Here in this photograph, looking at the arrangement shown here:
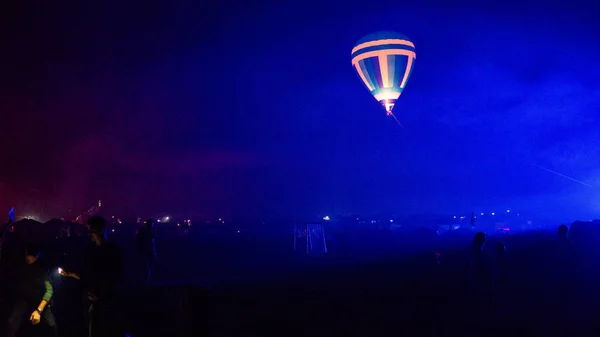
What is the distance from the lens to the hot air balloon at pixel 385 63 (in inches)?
1100

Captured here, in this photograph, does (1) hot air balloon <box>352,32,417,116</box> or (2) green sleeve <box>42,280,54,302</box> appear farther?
(1) hot air balloon <box>352,32,417,116</box>

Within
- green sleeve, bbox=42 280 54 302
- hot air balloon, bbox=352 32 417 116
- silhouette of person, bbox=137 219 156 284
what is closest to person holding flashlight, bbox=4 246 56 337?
green sleeve, bbox=42 280 54 302

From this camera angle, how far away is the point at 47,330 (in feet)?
33.0

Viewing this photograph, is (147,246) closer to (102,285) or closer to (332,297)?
(332,297)

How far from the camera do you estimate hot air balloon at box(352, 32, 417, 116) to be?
27.9 meters

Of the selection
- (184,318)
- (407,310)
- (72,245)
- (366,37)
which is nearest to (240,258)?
(72,245)

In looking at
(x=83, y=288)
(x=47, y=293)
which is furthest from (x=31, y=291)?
(x=83, y=288)

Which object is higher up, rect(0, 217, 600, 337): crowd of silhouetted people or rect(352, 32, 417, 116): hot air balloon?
rect(352, 32, 417, 116): hot air balloon

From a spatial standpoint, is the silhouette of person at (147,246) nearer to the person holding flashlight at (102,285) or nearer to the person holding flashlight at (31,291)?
the person holding flashlight at (31,291)

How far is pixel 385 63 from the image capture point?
2802 centimetres

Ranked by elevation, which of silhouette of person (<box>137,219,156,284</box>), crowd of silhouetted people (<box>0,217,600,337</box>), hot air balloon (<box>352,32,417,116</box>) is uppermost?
hot air balloon (<box>352,32,417,116</box>)

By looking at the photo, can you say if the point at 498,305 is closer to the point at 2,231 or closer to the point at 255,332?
the point at 255,332

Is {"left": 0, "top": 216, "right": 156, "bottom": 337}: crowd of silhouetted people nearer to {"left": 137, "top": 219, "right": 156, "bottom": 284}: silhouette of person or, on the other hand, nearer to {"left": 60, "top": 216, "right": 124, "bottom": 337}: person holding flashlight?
{"left": 60, "top": 216, "right": 124, "bottom": 337}: person holding flashlight

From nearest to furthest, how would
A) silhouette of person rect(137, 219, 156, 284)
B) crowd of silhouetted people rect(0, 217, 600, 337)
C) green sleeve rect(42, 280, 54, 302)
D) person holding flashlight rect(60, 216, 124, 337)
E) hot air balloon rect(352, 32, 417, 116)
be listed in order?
1. person holding flashlight rect(60, 216, 124, 337)
2. crowd of silhouetted people rect(0, 217, 600, 337)
3. green sleeve rect(42, 280, 54, 302)
4. silhouette of person rect(137, 219, 156, 284)
5. hot air balloon rect(352, 32, 417, 116)
